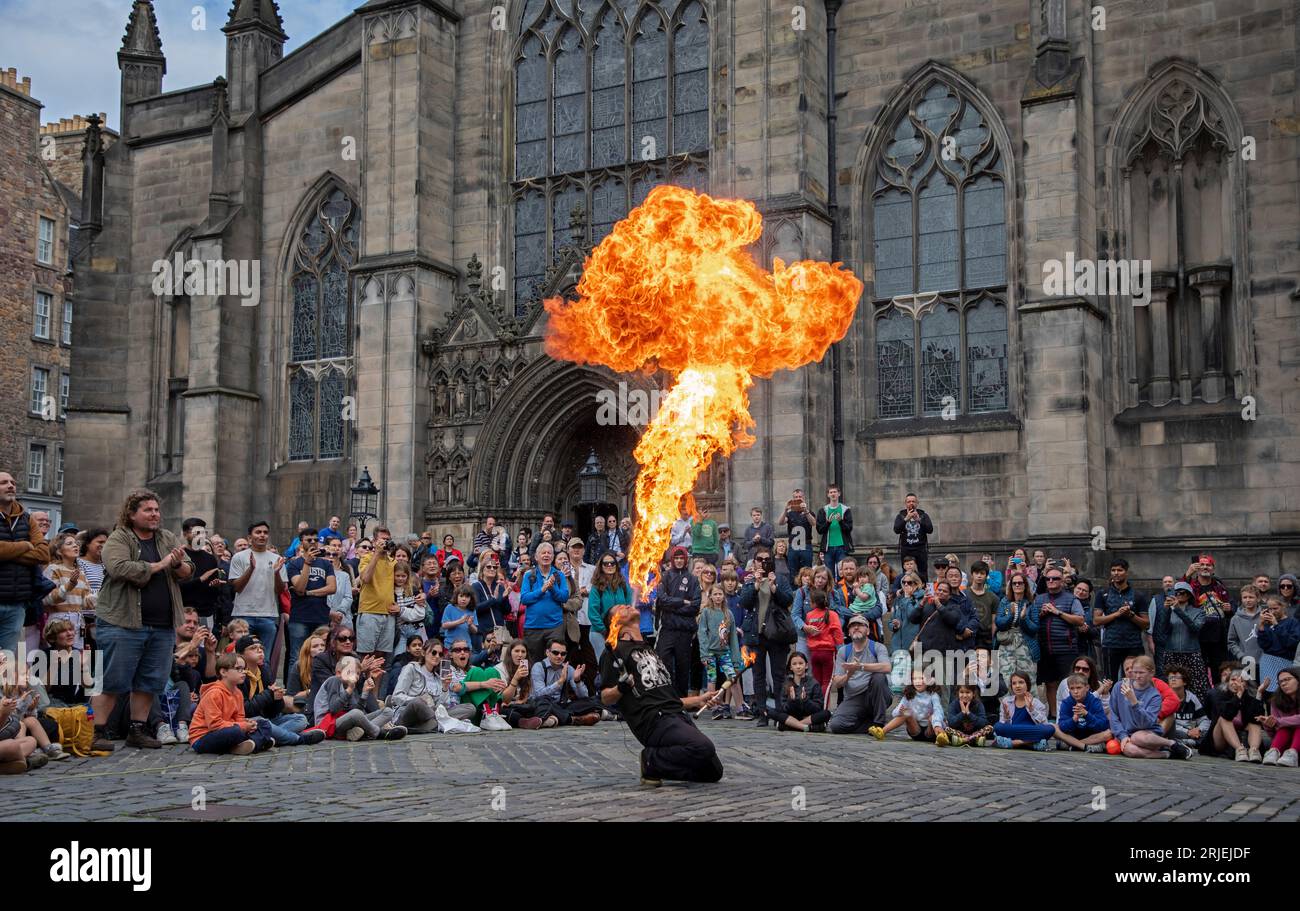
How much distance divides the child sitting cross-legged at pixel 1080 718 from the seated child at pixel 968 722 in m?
0.73

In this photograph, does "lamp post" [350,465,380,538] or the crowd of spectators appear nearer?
the crowd of spectators

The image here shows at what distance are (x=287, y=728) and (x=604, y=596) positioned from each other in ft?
14.1

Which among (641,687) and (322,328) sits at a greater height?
(322,328)

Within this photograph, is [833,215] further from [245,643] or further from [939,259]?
[245,643]

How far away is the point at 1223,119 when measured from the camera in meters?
21.1

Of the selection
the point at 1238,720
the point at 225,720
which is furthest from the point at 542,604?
the point at 1238,720

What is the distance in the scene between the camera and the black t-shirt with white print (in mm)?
10594

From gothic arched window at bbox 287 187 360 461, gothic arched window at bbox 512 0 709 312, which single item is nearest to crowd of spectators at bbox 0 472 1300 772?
gothic arched window at bbox 512 0 709 312

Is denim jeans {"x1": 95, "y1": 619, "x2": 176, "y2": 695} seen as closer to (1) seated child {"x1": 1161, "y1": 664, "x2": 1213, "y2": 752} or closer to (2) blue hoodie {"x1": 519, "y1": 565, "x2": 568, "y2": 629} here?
(2) blue hoodie {"x1": 519, "y1": 565, "x2": 568, "y2": 629}

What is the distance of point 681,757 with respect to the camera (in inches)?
398

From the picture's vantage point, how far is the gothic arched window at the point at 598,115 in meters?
25.4

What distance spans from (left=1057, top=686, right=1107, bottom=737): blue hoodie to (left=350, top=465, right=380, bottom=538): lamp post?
14548 millimetres
